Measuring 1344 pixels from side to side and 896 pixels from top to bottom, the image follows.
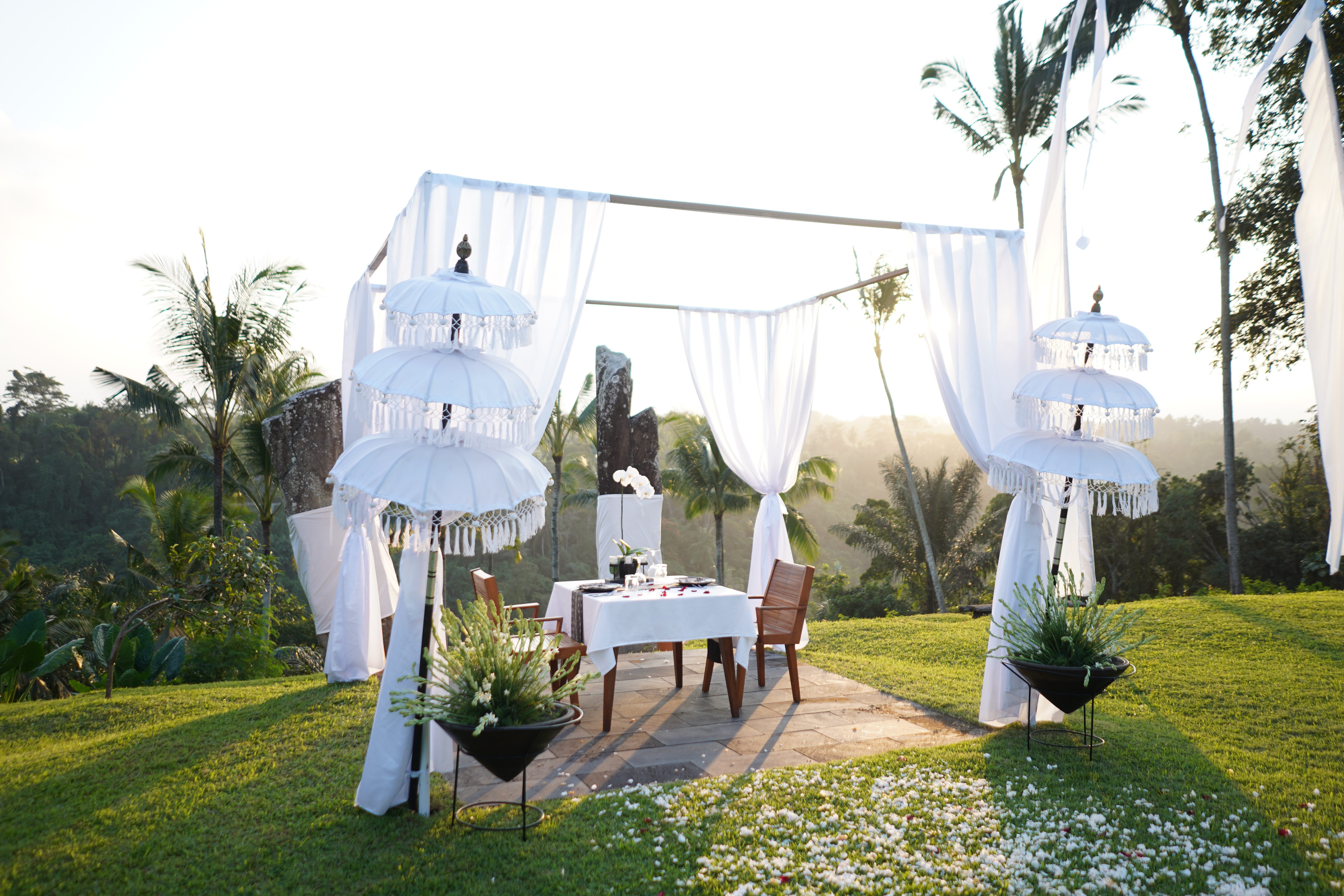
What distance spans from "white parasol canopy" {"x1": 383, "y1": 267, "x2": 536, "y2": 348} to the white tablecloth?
1731 millimetres

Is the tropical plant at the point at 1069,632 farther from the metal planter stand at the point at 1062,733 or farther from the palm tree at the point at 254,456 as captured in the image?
the palm tree at the point at 254,456

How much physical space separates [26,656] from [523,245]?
4.50 meters

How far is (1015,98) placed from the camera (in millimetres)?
13250

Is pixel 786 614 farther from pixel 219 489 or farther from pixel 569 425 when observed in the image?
pixel 569 425

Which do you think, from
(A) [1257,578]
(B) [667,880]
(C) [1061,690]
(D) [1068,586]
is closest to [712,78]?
(D) [1068,586]

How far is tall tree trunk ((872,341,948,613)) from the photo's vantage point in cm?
1588

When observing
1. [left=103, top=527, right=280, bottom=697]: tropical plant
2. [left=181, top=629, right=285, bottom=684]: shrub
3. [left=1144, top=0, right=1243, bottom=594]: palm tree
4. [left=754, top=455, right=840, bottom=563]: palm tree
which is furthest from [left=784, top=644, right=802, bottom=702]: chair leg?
[left=754, top=455, right=840, bottom=563]: palm tree

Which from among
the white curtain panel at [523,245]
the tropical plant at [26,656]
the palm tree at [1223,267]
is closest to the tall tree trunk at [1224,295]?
the palm tree at [1223,267]

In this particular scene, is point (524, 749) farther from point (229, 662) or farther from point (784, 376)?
point (229, 662)

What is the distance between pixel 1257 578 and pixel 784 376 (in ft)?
38.0

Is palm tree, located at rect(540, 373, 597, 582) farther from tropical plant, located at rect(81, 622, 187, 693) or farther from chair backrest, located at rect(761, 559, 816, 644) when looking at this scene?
chair backrest, located at rect(761, 559, 816, 644)

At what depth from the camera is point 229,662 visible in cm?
649

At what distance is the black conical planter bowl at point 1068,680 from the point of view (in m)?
3.44

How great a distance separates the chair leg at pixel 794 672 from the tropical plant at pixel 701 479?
39.2 ft
